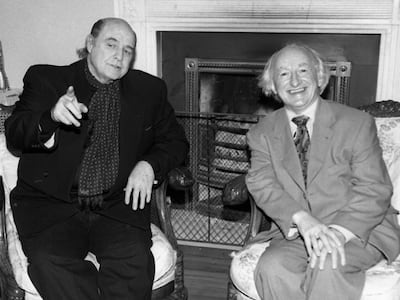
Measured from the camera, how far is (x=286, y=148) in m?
2.16

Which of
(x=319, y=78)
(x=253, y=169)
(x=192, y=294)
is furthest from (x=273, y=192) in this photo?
(x=192, y=294)

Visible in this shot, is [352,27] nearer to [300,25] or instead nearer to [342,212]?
[300,25]

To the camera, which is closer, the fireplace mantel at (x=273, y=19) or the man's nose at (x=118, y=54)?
the man's nose at (x=118, y=54)

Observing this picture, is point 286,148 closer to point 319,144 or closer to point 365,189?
point 319,144

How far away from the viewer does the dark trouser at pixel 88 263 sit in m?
2.01

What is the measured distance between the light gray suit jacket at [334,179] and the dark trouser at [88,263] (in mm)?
474

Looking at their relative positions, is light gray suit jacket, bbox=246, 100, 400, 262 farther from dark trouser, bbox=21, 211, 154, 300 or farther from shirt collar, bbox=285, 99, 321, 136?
dark trouser, bbox=21, 211, 154, 300

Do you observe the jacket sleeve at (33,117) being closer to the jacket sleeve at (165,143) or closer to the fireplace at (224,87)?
the jacket sleeve at (165,143)

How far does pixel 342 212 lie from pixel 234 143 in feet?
4.00

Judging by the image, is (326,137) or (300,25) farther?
(300,25)

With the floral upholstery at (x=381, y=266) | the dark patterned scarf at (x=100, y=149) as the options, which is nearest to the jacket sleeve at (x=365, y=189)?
the floral upholstery at (x=381, y=266)

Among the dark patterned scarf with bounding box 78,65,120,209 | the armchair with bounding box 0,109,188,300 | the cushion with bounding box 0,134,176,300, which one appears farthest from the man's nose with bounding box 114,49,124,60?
the cushion with bounding box 0,134,176,300

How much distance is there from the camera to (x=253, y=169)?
2193 mm

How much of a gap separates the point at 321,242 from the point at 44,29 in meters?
2.07
